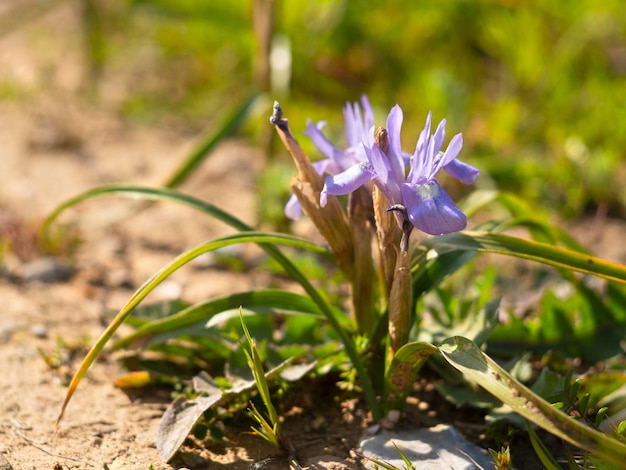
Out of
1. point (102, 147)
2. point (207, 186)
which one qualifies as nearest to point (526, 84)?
point (207, 186)

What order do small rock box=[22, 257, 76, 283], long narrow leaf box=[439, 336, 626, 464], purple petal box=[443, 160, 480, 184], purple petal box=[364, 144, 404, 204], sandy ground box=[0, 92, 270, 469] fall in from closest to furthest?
long narrow leaf box=[439, 336, 626, 464]
purple petal box=[364, 144, 404, 204]
purple petal box=[443, 160, 480, 184]
sandy ground box=[0, 92, 270, 469]
small rock box=[22, 257, 76, 283]

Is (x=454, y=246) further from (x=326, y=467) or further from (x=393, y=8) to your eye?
(x=393, y=8)

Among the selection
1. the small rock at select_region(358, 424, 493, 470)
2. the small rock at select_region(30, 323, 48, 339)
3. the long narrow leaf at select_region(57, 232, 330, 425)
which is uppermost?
the long narrow leaf at select_region(57, 232, 330, 425)

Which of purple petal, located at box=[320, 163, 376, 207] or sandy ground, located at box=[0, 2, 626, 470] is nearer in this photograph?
purple petal, located at box=[320, 163, 376, 207]

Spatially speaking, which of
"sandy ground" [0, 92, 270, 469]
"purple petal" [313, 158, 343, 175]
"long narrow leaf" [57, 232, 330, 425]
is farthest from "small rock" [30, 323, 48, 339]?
"purple petal" [313, 158, 343, 175]

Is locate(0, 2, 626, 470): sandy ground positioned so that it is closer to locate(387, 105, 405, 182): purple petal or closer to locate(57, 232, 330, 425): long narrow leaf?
locate(57, 232, 330, 425): long narrow leaf

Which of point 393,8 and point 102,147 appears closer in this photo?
point 102,147

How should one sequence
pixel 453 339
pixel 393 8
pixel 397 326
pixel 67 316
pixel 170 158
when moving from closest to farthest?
pixel 453 339 → pixel 397 326 → pixel 67 316 → pixel 170 158 → pixel 393 8
